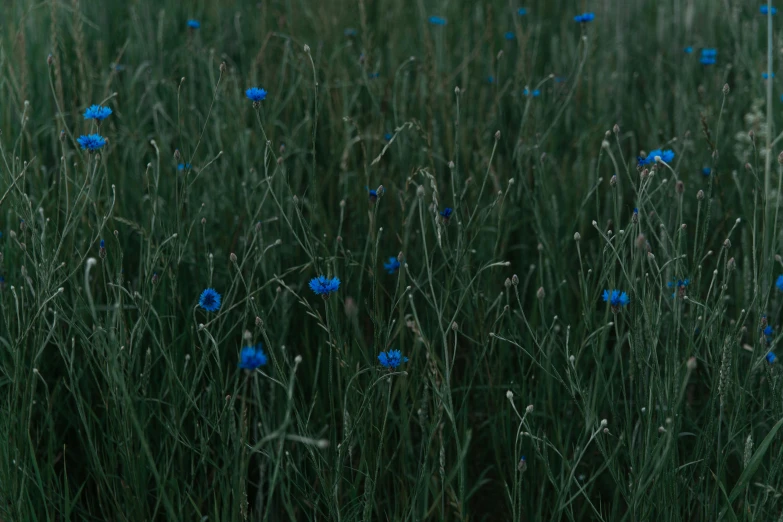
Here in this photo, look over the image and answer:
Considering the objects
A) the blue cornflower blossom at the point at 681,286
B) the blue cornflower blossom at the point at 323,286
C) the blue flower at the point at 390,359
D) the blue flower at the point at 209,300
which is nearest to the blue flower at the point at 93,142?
the blue flower at the point at 209,300

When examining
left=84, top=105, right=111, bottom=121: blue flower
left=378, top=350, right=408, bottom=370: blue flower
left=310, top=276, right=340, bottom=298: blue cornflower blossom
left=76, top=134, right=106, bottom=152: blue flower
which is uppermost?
left=84, top=105, right=111, bottom=121: blue flower

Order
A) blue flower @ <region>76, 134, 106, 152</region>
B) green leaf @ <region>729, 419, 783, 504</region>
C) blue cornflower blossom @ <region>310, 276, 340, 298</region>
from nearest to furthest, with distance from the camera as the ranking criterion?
green leaf @ <region>729, 419, 783, 504</region> → blue cornflower blossom @ <region>310, 276, 340, 298</region> → blue flower @ <region>76, 134, 106, 152</region>

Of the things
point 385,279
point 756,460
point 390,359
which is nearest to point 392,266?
point 385,279

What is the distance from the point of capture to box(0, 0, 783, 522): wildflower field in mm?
1390

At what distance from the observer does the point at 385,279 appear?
6.86ft

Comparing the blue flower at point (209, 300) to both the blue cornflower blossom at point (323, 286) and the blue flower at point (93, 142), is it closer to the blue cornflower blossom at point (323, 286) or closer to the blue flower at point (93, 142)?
A: the blue cornflower blossom at point (323, 286)

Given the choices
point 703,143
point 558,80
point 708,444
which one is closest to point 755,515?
point 708,444

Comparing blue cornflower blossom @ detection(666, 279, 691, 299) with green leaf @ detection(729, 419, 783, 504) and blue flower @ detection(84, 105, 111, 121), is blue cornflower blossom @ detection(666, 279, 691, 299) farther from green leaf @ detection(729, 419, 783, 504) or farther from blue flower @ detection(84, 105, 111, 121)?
blue flower @ detection(84, 105, 111, 121)

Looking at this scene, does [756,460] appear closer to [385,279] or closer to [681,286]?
[681,286]

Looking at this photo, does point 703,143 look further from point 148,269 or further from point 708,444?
point 148,269

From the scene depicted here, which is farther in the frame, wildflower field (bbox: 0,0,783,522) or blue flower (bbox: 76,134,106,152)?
blue flower (bbox: 76,134,106,152)

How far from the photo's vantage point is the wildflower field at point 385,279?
1.39 meters

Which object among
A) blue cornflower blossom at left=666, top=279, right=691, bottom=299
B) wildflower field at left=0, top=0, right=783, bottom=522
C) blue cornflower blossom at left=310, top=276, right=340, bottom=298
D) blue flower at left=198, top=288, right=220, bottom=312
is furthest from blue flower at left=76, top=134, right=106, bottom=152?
blue cornflower blossom at left=666, top=279, right=691, bottom=299

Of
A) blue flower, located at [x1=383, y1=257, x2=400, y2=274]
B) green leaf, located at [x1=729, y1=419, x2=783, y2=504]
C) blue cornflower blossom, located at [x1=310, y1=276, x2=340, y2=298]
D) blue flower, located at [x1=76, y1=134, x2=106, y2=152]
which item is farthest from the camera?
blue flower, located at [x1=383, y1=257, x2=400, y2=274]
